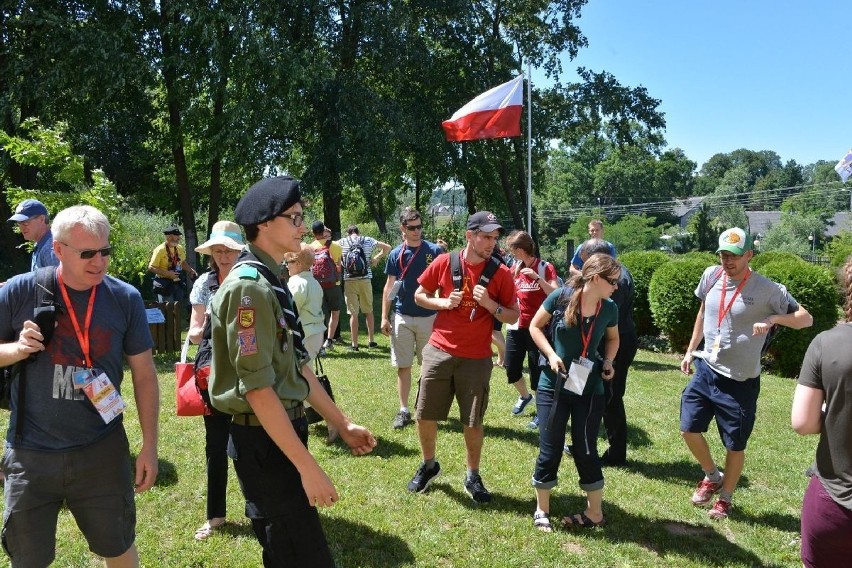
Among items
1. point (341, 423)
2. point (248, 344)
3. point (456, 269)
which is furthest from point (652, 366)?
point (248, 344)

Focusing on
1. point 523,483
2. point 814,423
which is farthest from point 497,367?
point 814,423

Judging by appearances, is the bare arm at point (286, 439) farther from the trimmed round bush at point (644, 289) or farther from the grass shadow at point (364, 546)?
the trimmed round bush at point (644, 289)

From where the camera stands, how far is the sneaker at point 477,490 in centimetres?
480

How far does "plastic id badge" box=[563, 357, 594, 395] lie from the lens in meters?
4.22

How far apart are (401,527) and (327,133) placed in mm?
14825

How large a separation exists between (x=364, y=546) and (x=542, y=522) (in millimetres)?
1233

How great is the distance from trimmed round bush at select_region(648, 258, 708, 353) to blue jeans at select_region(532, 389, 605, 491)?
822 centimetres

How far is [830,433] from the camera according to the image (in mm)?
2564

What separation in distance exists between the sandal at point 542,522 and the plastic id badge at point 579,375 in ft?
3.06

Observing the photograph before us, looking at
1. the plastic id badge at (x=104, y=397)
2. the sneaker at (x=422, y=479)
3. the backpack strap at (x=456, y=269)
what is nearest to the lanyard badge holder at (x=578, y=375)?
the backpack strap at (x=456, y=269)

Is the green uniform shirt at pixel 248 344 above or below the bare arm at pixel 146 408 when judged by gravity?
above

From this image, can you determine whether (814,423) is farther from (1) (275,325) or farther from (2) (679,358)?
(2) (679,358)

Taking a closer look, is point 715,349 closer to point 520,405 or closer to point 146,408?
point 520,405

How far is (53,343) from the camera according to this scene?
2578 mm
